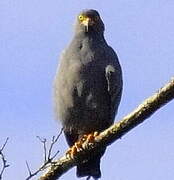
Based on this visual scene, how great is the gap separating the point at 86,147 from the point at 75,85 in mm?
1642

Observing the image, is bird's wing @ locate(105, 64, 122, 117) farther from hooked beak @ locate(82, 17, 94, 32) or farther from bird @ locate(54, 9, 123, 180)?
hooked beak @ locate(82, 17, 94, 32)

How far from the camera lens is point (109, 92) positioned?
838 cm

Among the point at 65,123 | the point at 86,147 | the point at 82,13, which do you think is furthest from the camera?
the point at 82,13

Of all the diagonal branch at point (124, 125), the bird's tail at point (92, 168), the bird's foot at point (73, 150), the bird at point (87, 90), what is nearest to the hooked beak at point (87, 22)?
the bird at point (87, 90)

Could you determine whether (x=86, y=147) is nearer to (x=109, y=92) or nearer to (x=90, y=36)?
(x=109, y=92)

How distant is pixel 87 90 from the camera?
8.34m

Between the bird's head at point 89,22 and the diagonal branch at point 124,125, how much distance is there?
2.92 m

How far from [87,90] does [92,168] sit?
0.97 meters

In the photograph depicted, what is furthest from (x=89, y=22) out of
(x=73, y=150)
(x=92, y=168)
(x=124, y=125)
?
(x=124, y=125)

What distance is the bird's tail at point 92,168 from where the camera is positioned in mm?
8031

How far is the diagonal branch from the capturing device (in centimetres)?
556

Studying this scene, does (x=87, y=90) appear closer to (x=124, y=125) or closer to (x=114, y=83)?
(x=114, y=83)

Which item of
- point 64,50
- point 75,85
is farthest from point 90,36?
point 75,85

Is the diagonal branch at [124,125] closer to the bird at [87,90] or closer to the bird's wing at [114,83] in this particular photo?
the bird at [87,90]
